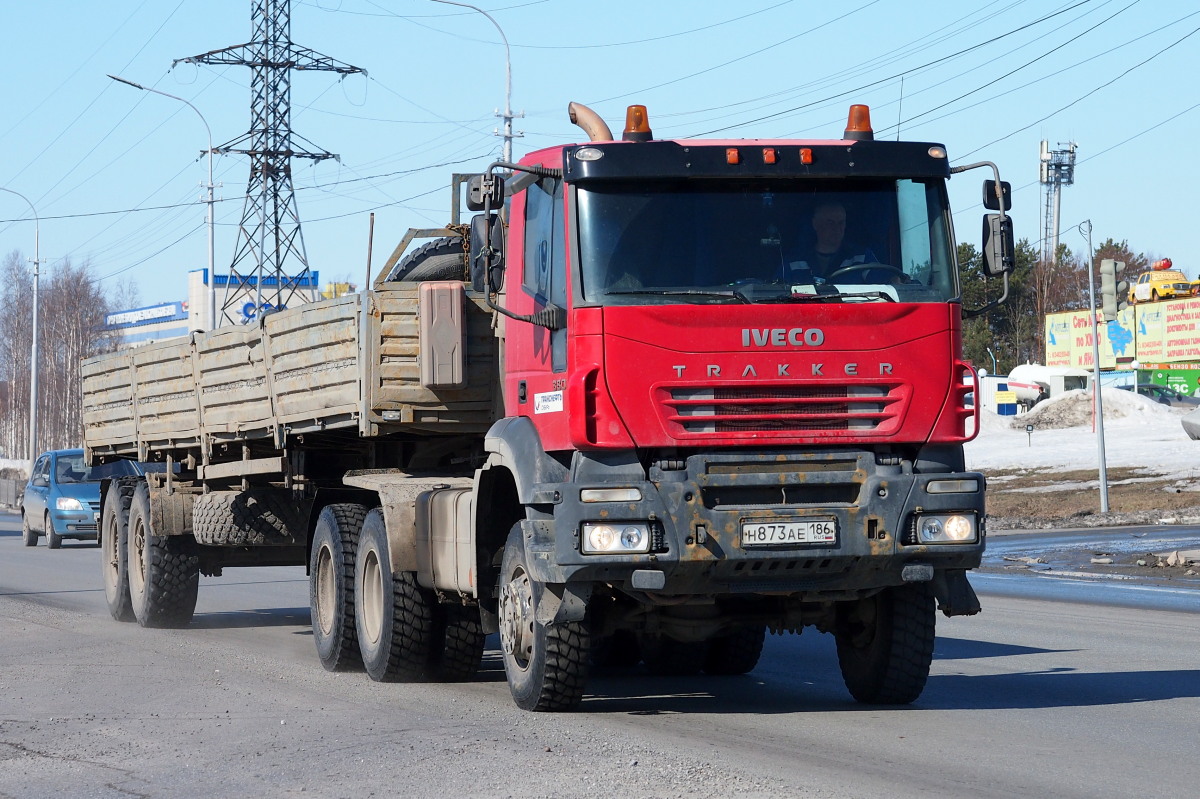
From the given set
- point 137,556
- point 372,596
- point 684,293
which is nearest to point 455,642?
point 372,596

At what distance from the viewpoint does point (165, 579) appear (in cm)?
1441

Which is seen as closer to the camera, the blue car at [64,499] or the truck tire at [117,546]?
the truck tire at [117,546]

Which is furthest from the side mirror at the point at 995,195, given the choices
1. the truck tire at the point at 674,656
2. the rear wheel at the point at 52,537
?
the rear wheel at the point at 52,537

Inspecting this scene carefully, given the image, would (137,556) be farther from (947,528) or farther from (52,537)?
(52,537)

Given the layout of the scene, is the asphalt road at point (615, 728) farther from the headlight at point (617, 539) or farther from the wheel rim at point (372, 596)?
the headlight at point (617, 539)

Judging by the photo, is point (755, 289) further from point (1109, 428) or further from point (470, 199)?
point (1109, 428)

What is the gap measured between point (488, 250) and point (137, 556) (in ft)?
24.9

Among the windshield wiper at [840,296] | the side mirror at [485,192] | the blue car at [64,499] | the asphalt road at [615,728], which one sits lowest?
the asphalt road at [615,728]

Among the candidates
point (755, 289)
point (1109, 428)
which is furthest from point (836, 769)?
point (1109, 428)

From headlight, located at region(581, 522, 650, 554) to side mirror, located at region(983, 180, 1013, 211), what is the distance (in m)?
2.63

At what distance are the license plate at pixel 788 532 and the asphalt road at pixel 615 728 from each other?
3.11 feet

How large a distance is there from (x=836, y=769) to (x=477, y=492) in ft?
9.64

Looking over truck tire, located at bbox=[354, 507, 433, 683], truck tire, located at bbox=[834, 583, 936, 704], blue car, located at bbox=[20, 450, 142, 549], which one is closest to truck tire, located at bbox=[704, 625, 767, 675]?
truck tire, located at bbox=[834, 583, 936, 704]

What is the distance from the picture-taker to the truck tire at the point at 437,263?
11.3 meters
